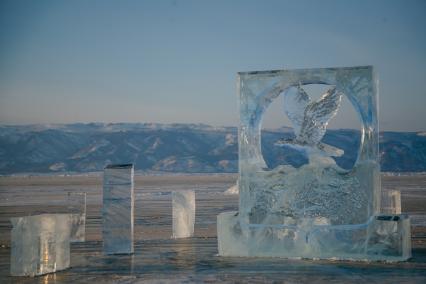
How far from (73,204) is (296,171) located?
48.0 feet

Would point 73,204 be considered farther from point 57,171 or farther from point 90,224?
point 57,171

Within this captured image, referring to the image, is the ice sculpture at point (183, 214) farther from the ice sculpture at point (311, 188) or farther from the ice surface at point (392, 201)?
the ice surface at point (392, 201)

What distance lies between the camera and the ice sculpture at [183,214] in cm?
1439

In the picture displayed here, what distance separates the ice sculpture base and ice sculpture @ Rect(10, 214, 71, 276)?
127 inches

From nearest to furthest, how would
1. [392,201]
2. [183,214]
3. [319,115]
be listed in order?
[319,115], [183,214], [392,201]

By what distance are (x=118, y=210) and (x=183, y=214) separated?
3.11 meters

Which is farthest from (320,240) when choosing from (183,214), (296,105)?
(183,214)

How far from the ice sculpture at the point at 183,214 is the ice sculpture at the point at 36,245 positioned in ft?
16.1

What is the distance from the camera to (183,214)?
1462 centimetres

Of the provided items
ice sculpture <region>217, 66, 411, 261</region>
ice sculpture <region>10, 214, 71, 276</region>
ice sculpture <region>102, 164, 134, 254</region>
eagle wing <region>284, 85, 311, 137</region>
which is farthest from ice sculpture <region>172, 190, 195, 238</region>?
ice sculpture <region>10, 214, 71, 276</region>

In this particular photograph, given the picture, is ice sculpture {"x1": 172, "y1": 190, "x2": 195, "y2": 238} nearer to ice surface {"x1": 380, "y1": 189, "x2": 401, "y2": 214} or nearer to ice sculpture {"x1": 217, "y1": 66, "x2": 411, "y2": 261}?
ice sculpture {"x1": 217, "y1": 66, "x2": 411, "y2": 261}

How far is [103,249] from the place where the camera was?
11.7 metres

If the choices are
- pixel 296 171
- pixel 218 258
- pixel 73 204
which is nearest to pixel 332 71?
pixel 296 171

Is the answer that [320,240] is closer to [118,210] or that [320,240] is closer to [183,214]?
[118,210]
